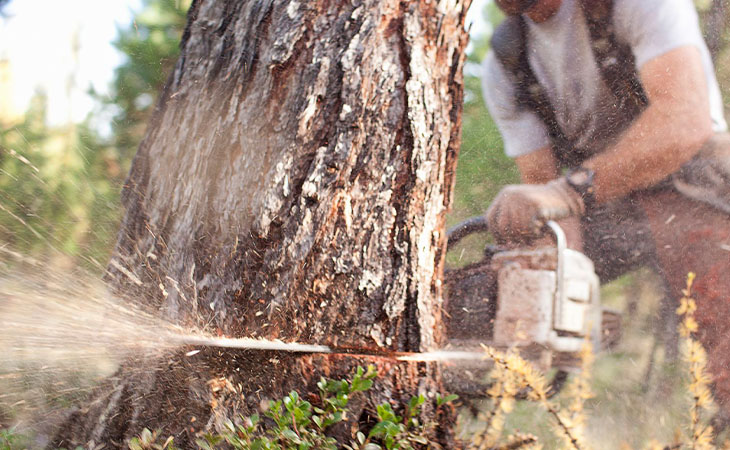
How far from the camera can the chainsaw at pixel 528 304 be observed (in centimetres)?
160

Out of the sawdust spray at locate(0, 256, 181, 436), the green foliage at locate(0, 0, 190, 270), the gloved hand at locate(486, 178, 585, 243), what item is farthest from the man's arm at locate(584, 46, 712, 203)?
the green foliage at locate(0, 0, 190, 270)

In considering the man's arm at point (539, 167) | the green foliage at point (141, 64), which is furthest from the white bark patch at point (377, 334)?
the green foliage at point (141, 64)

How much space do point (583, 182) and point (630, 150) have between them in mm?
156

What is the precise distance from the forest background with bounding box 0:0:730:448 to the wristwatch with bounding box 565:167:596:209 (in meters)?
0.17

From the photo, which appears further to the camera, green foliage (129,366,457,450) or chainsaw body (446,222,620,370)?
chainsaw body (446,222,620,370)

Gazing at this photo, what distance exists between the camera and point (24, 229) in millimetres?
2980

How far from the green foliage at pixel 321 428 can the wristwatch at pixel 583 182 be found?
80 centimetres

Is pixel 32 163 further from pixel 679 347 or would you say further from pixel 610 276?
pixel 679 347

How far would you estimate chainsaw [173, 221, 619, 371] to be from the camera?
5.24 ft

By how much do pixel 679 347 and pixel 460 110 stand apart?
0.95 metres

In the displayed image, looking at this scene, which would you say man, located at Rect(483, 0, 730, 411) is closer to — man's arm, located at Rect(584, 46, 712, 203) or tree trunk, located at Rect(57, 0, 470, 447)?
man's arm, located at Rect(584, 46, 712, 203)

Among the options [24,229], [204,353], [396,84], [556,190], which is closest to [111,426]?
[204,353]

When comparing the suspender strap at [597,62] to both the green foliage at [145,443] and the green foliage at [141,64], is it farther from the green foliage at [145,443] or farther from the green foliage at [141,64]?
the green foliage at [145,443]

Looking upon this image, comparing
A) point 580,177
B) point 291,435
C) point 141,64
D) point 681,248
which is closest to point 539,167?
point 580,177
